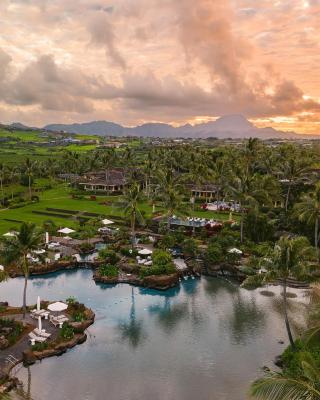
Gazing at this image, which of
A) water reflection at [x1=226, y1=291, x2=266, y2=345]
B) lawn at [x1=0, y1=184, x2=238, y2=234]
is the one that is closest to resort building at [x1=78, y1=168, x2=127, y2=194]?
lawn at [x1=0, y1=184, x2=238, y2=234]

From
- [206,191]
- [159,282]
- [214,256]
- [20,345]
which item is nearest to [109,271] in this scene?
[159,282]

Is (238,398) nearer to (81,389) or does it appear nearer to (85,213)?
(81,389)

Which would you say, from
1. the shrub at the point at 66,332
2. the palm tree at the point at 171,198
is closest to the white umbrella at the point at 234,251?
the palm tree at the point at 171,198

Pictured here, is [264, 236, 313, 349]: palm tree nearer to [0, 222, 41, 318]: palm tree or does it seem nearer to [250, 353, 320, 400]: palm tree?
[250, 353, 320, 400]: palm tree

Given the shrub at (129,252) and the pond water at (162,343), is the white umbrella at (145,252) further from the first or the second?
the pond water at (162,343)

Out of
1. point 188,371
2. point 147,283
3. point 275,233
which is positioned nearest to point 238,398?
point 188,371

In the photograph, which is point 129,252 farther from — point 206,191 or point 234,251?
point 206,191
